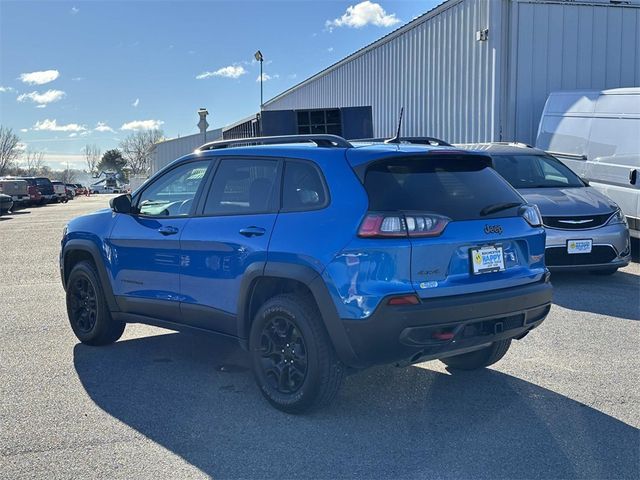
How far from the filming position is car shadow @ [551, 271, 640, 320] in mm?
6941

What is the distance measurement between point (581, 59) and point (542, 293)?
10791 mm

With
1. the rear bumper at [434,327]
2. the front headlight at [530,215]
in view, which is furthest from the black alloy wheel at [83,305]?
the front headlight at [530,215]

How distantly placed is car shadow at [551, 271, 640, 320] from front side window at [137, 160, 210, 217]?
435 centimetres

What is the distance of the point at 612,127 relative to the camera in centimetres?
1009

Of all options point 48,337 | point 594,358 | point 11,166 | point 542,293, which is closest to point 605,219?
point 594,358

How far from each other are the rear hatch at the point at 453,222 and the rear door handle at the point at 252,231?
79cm

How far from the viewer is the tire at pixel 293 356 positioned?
3.89m

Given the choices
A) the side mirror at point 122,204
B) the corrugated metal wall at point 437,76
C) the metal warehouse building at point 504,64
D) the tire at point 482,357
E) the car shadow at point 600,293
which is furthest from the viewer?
the corrugated metal wall at point 437,76

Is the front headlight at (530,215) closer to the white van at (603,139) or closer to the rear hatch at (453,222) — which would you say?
the rear hatch at (453,222)

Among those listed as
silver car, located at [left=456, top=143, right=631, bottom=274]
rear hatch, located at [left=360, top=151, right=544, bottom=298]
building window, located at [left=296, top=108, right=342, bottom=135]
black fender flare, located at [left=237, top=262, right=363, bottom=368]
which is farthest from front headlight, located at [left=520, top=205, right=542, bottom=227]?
building window, located at [left=296, top=108, right=342, bottom=135]

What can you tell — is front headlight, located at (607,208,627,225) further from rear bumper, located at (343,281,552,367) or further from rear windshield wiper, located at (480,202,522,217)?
rear bumper, located at (343,281,552,367)

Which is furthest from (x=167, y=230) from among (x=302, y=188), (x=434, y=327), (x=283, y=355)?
(x=434, y=327)

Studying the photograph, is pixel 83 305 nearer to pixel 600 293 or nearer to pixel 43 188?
pixel 600 293

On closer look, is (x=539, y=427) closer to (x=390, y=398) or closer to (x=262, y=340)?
(x=390, y=398)
